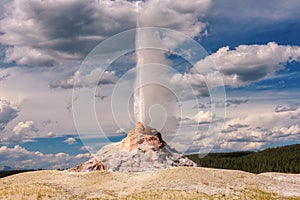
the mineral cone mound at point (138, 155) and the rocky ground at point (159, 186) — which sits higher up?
the mineral cone mound at point (138, 155)

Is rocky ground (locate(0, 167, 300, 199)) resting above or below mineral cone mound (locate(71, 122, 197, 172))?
below

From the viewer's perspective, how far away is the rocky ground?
5600 cm

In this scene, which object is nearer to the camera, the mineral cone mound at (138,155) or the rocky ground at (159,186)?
the rocky ground at (159,186)

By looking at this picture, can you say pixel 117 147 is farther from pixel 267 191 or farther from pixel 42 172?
pixel 267 191

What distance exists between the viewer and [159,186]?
198ft

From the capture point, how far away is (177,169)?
72812mm

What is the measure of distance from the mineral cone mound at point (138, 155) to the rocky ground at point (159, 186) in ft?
23.7

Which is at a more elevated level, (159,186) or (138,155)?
(138,155)

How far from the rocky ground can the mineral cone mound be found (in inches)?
285

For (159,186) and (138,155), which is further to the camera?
(138,155)

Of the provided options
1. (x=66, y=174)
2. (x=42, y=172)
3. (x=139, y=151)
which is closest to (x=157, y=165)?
(x=139, y=151)

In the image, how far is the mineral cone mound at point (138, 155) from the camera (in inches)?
3307

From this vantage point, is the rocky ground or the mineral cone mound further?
the mineral cone mound

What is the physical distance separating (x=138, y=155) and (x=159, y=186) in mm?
26662
